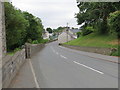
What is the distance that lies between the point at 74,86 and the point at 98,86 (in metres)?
0.97

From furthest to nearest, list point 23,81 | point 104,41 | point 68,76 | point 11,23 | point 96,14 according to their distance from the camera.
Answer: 1. point 96,14
2. point 104,41
3. point 11,23
4. point 68,76
5. point 23,81

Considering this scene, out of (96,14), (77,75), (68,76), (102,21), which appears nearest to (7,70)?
(68,76)

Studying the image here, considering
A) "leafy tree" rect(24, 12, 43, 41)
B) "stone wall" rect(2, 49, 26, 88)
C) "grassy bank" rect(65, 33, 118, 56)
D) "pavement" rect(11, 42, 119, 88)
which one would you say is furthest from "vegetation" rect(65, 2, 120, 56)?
"leafy tree" rect(24, 12, 43, 41)

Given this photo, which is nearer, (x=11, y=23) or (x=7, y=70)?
(x=7, y=70)

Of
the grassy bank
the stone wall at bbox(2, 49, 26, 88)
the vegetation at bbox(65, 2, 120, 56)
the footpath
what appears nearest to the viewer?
the stone wall at bbox(2, 49, 26, 88)

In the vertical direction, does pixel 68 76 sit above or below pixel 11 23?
below

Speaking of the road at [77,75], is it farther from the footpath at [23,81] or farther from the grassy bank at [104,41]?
the grassy bank at [104,41]

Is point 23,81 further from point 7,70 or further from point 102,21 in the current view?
point 102,21

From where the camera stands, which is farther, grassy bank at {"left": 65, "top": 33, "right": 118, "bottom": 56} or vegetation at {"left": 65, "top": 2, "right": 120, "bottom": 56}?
grassy bank at {"left": 65, "top": 33, "right": 118, "bottom": 56}

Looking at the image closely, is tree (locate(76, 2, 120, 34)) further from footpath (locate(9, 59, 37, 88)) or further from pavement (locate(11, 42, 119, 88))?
footpath (locate(9, 59, 37, 88))

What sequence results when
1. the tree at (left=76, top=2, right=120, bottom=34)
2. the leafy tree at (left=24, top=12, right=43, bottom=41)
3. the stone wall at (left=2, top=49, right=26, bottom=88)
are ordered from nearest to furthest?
the stone wall at (left=2, top=49, right=26, bottom=88) < the tree at (left=76, top=2, right=120, bottom=34) < the leafy tree at (left=24, top=12, right=43, bottom=41)

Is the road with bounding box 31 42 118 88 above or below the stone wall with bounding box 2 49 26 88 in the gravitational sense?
below

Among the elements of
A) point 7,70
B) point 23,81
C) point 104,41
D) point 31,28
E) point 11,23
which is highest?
point 31,28

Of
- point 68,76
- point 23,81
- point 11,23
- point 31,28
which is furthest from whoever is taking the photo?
point 31,28
